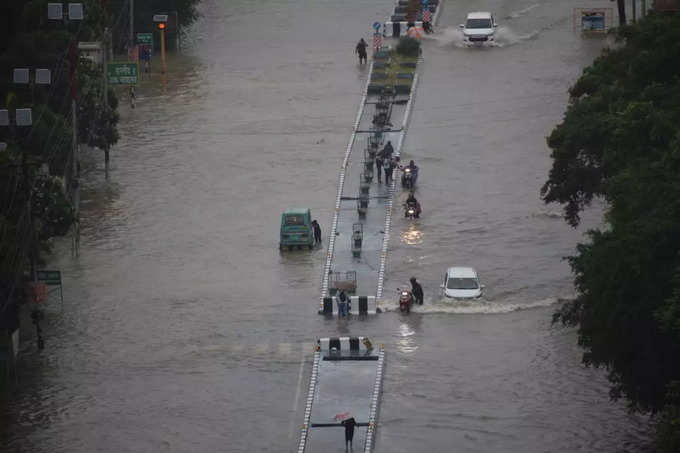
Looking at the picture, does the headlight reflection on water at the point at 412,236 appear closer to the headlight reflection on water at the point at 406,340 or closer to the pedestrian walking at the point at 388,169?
the pedestrian walking at the point at 388,169

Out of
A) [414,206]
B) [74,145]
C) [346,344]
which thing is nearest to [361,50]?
[414,206]

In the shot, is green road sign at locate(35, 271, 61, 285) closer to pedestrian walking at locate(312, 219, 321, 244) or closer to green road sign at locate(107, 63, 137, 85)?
pedestrian walking at locate(312, 219, 321, 244)

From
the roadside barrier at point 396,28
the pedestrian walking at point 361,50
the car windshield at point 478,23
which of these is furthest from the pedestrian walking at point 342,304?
the roadside barrier at point 396,28

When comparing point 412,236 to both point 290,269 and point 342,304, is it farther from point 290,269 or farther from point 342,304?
point 342,304

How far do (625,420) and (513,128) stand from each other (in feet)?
110

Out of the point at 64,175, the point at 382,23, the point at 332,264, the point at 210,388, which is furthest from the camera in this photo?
the point at 382,23

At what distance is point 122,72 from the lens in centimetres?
7856

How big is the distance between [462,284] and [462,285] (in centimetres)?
4

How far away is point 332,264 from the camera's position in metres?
63.6

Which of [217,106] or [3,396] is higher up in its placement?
[217,106]

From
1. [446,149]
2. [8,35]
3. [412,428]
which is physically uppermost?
[8,35]

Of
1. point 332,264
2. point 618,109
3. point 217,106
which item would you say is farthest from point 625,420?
point 217,106

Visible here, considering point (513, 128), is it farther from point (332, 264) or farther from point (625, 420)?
point (625, 420)

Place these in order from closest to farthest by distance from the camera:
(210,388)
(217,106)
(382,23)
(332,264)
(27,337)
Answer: (210,388), (27,337), (332,264), (217,106), (382,23)
